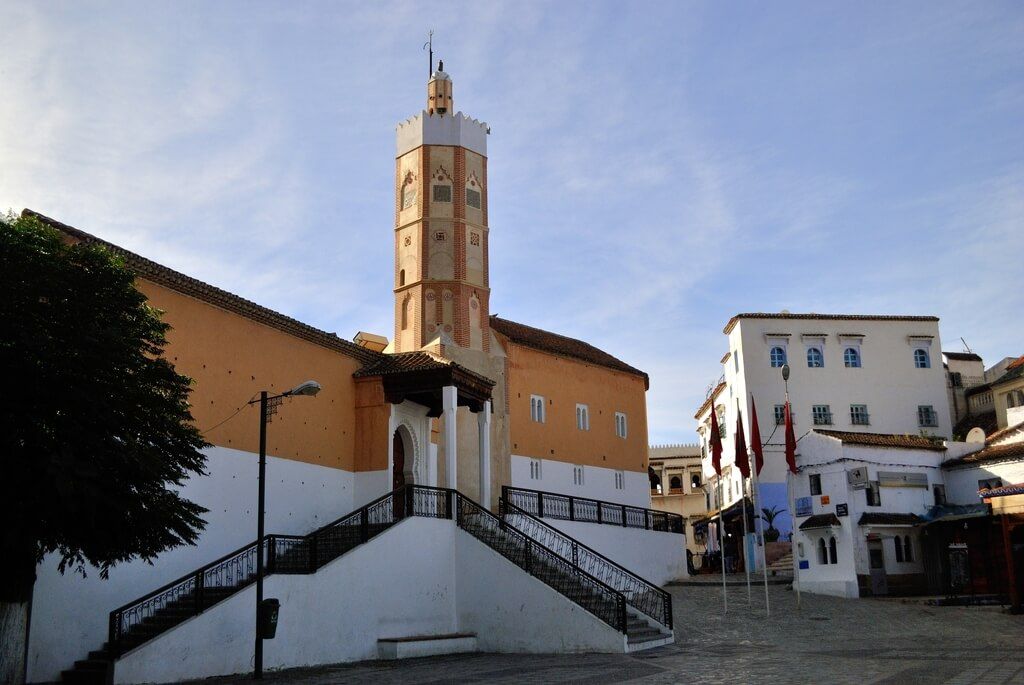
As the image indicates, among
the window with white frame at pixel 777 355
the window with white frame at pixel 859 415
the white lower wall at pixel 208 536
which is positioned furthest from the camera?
the window with white frame at pixel 777 355

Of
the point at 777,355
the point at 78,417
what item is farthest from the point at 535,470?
the point at 78,417

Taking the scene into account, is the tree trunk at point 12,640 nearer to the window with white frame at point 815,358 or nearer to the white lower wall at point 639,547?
the white lower wall at point 639,547

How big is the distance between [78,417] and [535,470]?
22.2 meters

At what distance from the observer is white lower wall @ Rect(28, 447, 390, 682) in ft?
52.1

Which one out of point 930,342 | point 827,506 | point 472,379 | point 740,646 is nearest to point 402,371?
point 472,379

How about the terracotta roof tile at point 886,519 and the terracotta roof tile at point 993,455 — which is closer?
the terracotta roof tile at point 886,519

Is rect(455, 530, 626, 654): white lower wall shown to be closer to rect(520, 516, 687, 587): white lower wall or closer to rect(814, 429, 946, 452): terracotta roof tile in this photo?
rect(520, 516, 687, 587): white lower wall

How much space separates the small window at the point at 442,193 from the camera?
31.8m

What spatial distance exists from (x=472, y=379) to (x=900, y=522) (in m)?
14.5

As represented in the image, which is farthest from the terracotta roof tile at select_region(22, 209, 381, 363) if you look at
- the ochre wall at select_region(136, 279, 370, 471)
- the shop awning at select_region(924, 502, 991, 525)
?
the shop awning at select_region(924, 502, 991, 525)

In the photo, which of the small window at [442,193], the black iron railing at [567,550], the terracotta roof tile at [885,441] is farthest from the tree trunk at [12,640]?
the terracotta roof tile at [885,441]

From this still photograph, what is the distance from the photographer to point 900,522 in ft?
99.0

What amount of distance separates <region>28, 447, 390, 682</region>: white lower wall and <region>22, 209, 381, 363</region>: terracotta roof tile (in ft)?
10.2

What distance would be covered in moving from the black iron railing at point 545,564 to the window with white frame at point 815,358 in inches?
977
